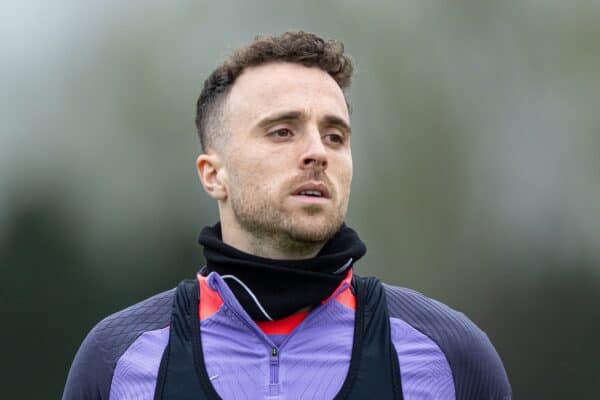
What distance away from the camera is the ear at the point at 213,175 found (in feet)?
8.13

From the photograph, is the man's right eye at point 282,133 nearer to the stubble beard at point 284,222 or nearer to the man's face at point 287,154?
the man's face at point 287,154

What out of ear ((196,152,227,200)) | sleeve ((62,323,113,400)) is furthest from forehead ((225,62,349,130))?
sleeve ((62,323,113,400))

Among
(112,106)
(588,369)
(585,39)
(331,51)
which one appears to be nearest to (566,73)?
(585,39)

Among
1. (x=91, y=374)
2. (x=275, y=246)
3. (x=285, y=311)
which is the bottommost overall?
(x=91, y=374)

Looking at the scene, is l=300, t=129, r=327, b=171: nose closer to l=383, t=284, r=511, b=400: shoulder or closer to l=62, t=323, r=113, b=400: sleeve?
l=383, t=284, r=511, b=400: shoulder

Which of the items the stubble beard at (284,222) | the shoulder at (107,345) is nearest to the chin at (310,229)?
the stubble beard at (284,222)

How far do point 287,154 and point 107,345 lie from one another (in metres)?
0.64

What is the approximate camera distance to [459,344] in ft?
7.47

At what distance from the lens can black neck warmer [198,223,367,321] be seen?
2246mm

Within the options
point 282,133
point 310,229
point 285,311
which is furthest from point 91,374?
point 282,133

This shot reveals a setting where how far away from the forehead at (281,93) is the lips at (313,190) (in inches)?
7.5

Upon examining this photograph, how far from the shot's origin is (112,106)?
7.56 metres

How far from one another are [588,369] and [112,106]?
14.0 ft

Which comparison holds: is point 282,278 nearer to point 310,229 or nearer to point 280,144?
point 310,229
